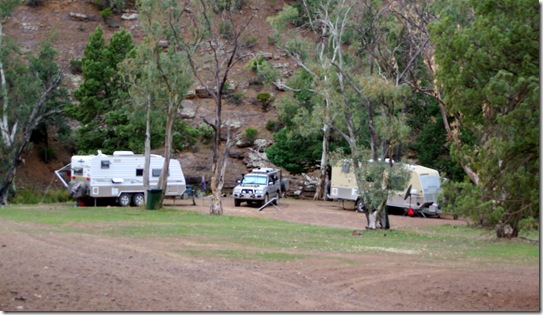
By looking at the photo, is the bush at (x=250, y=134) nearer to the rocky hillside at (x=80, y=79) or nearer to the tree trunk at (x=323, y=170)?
the rocky hillside at (x=80, y=79)

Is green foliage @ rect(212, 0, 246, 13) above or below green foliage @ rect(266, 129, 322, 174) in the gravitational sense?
above

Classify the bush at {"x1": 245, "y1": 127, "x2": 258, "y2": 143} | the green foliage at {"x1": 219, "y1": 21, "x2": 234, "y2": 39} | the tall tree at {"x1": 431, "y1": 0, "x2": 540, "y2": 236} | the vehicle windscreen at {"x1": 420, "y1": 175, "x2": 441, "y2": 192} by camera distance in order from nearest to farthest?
→ the tall tree at {"x1": 431, "y1": 0, "x2": 540, "y2": 236}, the green foliage at {"x1": 219, "y1": 21, "x2": 234, "y2": 39}, the vehicle windscreen at {"x1": 420, "y1": 175, "x2": 441, "y2": 192}, the bush at {"x1": 245, "y1": 127, "x2": 258, "y2": 143}

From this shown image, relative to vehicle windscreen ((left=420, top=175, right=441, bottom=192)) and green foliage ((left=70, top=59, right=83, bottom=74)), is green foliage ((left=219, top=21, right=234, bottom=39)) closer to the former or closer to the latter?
vehicle windscreen ((left=420, top=175, right=441, bottom=192))

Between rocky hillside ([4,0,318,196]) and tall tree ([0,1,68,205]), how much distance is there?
8.85 ft

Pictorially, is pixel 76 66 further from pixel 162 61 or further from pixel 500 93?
pixel 500 93

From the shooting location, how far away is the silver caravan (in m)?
38.3

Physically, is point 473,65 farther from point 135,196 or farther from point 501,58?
point 135,196

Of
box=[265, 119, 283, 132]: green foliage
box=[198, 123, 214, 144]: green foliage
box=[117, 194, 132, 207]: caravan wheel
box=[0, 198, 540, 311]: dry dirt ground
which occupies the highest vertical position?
box=[265, 119, 283, 132]: green foliage

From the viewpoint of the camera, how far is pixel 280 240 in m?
20.9

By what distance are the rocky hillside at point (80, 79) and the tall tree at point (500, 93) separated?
32755mm

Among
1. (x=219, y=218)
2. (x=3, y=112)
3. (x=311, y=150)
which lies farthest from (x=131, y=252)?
(x=311, y=150)

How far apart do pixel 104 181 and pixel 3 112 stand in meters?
6.98

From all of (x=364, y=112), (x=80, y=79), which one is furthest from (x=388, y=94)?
(x=80, y=79)

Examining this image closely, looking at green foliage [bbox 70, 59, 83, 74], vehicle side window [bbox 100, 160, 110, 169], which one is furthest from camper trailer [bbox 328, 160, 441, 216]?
green foliage [bbox 70, 59, 83, 74]
